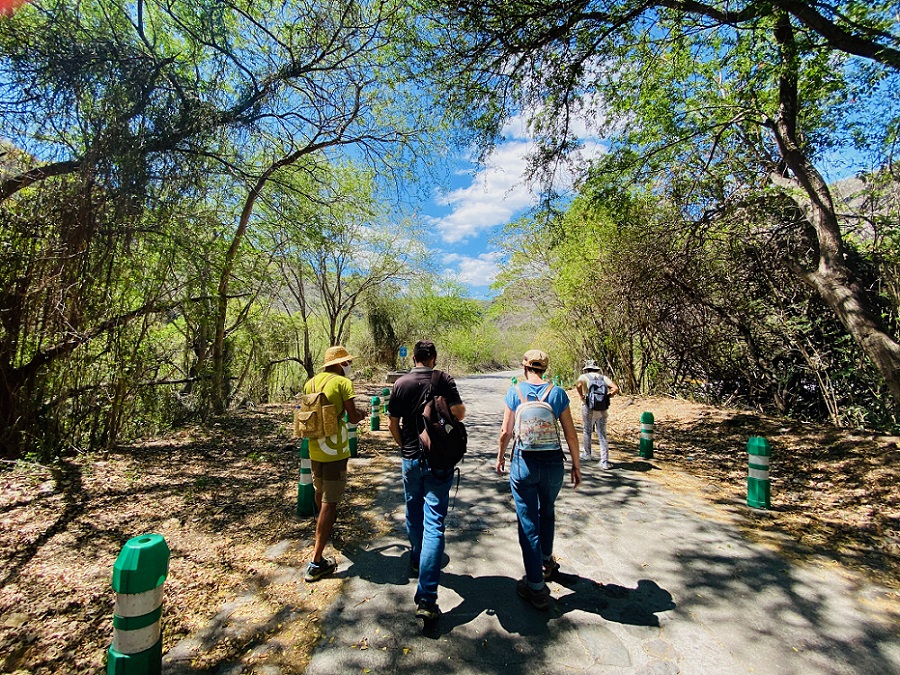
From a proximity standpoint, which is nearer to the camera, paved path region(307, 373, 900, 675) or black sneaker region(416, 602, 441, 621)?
paved path region(307, 373, 900, 675)

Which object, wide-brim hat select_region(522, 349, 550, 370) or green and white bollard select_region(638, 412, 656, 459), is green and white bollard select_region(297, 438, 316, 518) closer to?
wide-brim hat select_region(522, 349, 550, 370)

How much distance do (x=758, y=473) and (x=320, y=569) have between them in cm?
487

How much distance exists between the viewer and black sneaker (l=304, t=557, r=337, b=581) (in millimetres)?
3182

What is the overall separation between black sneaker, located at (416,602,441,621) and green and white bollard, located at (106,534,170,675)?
139 centimetres

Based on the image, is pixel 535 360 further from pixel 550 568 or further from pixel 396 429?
pixel 550 568

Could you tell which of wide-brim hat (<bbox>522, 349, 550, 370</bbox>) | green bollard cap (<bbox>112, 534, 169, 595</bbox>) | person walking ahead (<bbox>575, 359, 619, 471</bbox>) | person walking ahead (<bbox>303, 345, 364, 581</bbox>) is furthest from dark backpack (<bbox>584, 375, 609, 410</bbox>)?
green bollard cap (<bbox>112, 534, 169, 595</bbox>)

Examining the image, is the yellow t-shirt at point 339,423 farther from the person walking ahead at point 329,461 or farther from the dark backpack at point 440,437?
the dark backpack at point 440,437

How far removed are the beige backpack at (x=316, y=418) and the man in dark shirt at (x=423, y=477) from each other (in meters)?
0.57

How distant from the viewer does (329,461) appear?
3.32m

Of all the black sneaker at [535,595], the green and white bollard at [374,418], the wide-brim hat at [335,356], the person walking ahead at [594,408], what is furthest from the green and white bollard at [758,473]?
the green and white bollard at [374,418]

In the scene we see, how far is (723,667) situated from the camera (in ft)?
7.54

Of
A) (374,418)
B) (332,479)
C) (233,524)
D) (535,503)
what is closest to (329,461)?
(332,479)

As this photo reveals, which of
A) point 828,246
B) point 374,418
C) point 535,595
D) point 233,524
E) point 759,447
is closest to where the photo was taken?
point 535,595

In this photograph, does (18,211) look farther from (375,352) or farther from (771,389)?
(375,352)
